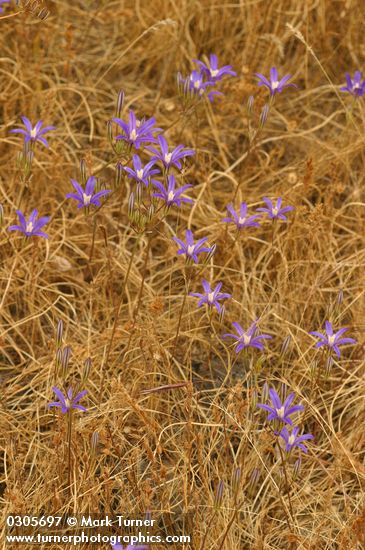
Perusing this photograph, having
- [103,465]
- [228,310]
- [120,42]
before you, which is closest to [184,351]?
[228,310]

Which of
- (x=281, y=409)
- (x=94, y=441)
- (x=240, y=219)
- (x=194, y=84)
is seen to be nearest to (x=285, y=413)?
(x=281, y=409)

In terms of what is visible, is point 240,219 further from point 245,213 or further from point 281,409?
point 281,409

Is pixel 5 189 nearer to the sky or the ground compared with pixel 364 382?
nearer to the sky

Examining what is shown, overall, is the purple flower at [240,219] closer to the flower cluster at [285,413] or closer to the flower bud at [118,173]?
the flower bud at [118,173]

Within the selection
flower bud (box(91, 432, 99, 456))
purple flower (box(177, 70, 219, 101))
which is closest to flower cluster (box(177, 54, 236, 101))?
purple flower (box(177, 70, 219, 101))

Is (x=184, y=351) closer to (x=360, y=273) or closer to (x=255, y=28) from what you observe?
(x=360, y=273)

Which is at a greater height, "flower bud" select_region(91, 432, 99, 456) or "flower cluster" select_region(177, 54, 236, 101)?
"flower cluster" select_region(177, 54, 236, 101)

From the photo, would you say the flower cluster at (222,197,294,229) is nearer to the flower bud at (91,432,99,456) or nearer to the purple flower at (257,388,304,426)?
the purple flower at (257,388,304,426)

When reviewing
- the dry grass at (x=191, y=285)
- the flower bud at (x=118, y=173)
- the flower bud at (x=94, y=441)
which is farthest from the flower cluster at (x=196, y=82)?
the flower bud at (x=94, y=441)
